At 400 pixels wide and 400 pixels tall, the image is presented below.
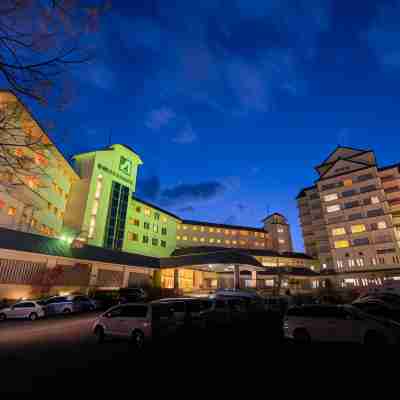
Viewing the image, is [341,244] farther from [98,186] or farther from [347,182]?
[98,186]

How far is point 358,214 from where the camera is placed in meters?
59.2

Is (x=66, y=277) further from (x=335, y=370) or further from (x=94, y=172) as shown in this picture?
(x=335, y=370)

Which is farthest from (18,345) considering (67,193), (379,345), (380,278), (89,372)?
(380,278)

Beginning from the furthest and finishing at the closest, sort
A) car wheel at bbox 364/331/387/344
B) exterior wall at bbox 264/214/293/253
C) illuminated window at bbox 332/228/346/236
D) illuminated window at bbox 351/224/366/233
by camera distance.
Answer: exterior wall at bbox 264/214/293/253 < illuminated window at bbox 332/228/346/236 < illuminated window at bbox 351/224/366/233 < car wheel at bbox 364/331/387/344

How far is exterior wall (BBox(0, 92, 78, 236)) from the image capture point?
25.8 metres

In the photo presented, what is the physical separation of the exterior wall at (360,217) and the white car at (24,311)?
59444 millimetres

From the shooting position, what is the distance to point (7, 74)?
4.94 m

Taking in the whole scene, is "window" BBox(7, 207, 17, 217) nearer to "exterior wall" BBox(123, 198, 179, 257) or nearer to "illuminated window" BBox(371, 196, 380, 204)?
"exterior wall" BBox(123, 198, 179, 257)

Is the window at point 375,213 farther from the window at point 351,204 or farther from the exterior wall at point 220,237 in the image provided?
the exterior wall at point 220,237

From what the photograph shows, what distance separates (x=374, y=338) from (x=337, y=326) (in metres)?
1.23

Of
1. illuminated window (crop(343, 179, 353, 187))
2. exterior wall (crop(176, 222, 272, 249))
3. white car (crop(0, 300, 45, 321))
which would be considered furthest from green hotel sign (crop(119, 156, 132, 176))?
illuminated window (crop(343, 179, 353, 187))

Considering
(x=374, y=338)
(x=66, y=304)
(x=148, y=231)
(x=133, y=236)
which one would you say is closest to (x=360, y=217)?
(x=148, y=231)

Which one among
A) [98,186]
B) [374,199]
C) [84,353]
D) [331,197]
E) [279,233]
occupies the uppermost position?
[331,197]

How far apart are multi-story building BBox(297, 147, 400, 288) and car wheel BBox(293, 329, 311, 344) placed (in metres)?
53.9
